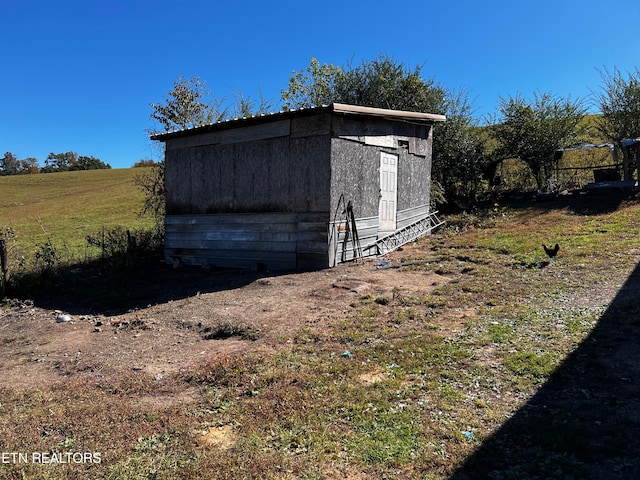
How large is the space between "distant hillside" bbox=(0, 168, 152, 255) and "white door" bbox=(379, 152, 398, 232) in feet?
31.4

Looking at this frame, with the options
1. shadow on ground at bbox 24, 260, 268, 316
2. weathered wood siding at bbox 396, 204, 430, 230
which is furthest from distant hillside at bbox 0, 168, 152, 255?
weathered wood siding at bbox 396, 204, 430, 230

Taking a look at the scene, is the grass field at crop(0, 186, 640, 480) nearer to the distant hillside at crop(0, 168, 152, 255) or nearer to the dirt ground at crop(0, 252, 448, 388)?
the dirt ground at crop(0, 252, 448, 388)

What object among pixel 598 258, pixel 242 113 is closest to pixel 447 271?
pixel 598 258

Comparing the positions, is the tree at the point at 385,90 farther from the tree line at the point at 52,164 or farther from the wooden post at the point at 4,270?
the tree line at the point at 52,164

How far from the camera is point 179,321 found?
21.1ft

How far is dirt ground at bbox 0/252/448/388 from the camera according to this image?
4.88m

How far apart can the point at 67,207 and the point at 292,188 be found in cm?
2889

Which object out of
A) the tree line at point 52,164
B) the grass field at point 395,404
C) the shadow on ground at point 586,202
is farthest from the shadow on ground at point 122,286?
the tree line at point 52,164

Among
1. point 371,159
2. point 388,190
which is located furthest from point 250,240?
point 388,190

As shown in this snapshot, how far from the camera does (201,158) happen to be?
10.9 metres

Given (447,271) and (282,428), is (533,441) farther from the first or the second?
(447,271)

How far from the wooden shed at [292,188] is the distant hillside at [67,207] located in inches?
199

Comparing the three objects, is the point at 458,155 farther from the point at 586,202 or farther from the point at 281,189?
the point at 281,189

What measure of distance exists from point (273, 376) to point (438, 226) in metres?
10.9
